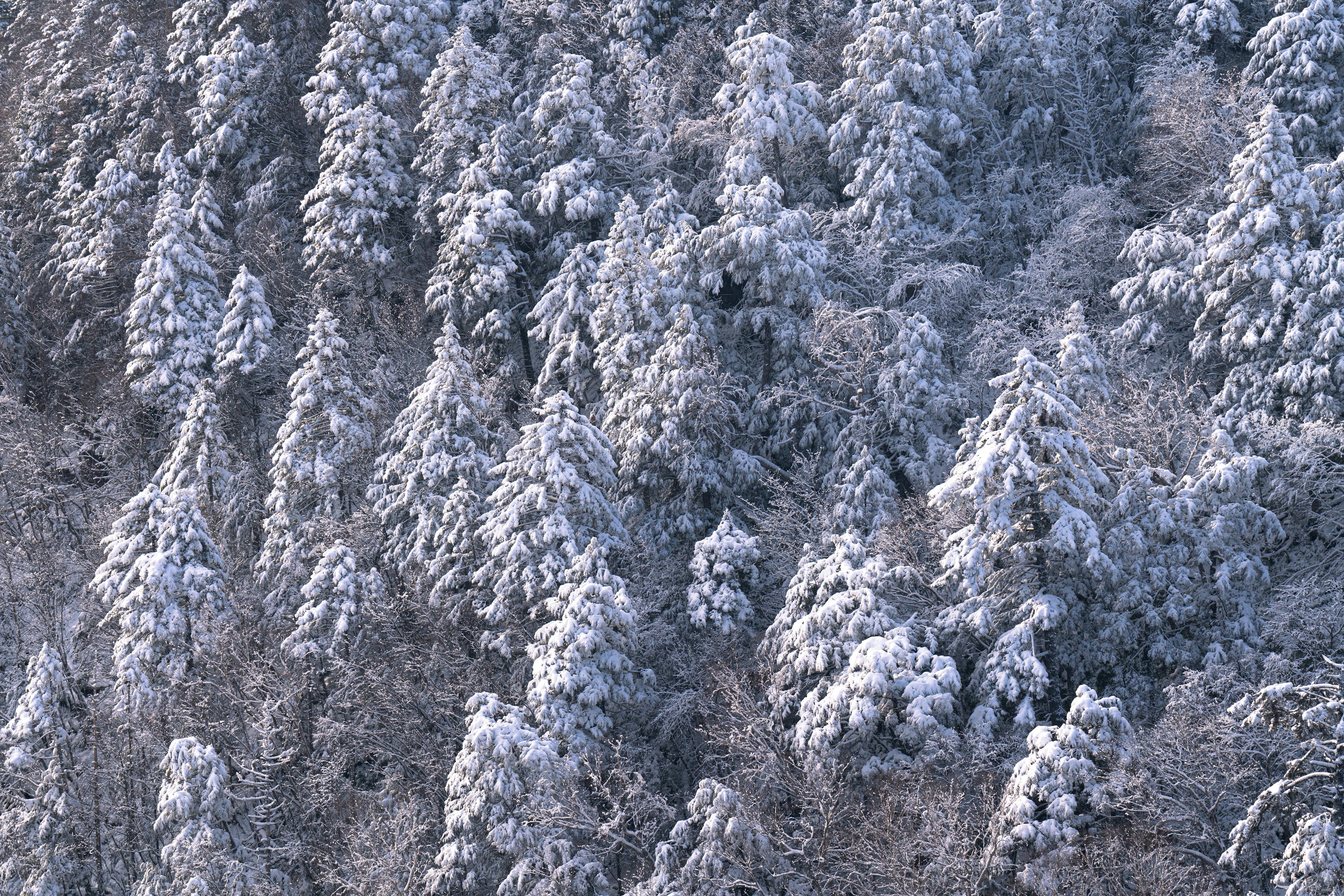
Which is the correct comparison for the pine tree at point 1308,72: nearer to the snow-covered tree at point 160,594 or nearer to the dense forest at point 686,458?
the dense forest at point 686,458

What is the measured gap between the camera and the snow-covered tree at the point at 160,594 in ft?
97.0

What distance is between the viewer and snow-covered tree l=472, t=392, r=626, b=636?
27.3 metres

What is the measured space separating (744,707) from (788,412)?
A: 391 inches

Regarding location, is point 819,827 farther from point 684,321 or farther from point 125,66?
point 125,66

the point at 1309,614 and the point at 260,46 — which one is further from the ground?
the point at 260,46

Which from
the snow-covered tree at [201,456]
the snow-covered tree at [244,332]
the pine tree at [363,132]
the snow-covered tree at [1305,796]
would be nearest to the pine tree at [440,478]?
the snow-covered tree at [201,456]

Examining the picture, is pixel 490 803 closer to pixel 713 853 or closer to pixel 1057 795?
pixel 713 853

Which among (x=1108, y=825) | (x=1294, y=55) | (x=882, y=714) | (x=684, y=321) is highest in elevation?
(x=1294, y=55)

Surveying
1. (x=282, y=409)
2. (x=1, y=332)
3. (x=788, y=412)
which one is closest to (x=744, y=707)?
(x=788, y=412)

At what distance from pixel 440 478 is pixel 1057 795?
16717 mm

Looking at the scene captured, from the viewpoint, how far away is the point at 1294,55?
107 feet

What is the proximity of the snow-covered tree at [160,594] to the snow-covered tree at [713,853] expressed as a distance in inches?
564

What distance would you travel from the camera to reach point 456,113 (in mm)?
37781

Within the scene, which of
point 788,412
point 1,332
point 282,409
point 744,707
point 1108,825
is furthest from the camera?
point 1,332
